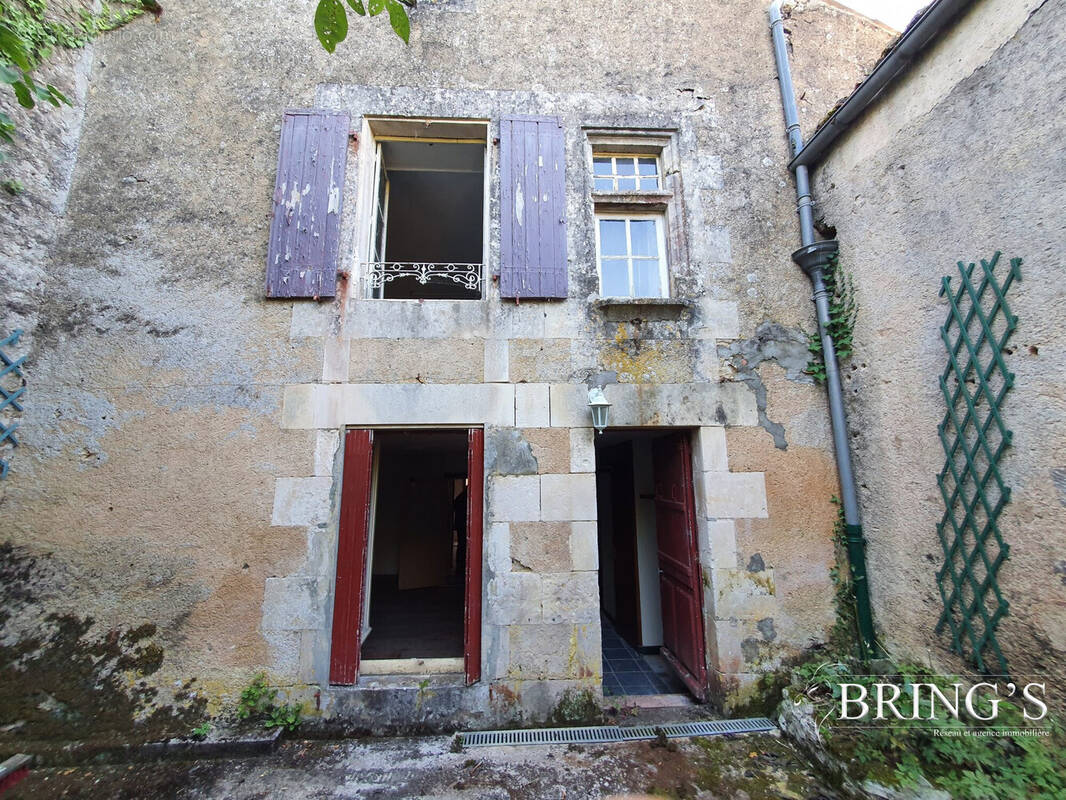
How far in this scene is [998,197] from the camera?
2.70 metres

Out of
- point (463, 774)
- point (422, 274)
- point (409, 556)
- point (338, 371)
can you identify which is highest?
point (422, 274)

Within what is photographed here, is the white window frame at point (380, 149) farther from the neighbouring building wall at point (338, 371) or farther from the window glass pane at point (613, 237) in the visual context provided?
the window glass pane at point (613, 237)

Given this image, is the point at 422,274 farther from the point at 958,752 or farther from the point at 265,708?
the point at 958,752

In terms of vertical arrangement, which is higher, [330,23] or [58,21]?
[58,21]

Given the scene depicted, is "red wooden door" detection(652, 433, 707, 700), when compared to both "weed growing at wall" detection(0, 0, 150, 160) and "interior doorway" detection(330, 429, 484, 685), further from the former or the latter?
"weed growing at wall" detection(0, 0, 150, 160)

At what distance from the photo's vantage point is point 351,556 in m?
3.34

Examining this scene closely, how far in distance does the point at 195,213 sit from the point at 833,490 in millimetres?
5774

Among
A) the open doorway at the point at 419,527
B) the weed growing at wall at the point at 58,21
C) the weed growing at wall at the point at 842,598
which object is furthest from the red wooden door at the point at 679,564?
the weed growing at wall at the point at 58,21

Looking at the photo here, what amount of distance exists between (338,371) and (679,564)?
3360mm

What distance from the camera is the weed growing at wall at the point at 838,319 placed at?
367cm

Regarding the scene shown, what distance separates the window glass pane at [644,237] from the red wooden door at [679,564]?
1735 mm

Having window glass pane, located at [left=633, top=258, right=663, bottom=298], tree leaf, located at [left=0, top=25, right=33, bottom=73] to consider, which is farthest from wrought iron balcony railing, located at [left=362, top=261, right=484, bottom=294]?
tree leaf, located at [left=0, top=25, right=33, bottom=73]

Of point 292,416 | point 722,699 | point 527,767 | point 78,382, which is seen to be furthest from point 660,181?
point 78,382

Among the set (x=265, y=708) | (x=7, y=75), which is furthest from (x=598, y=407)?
(x=7, y=75)
